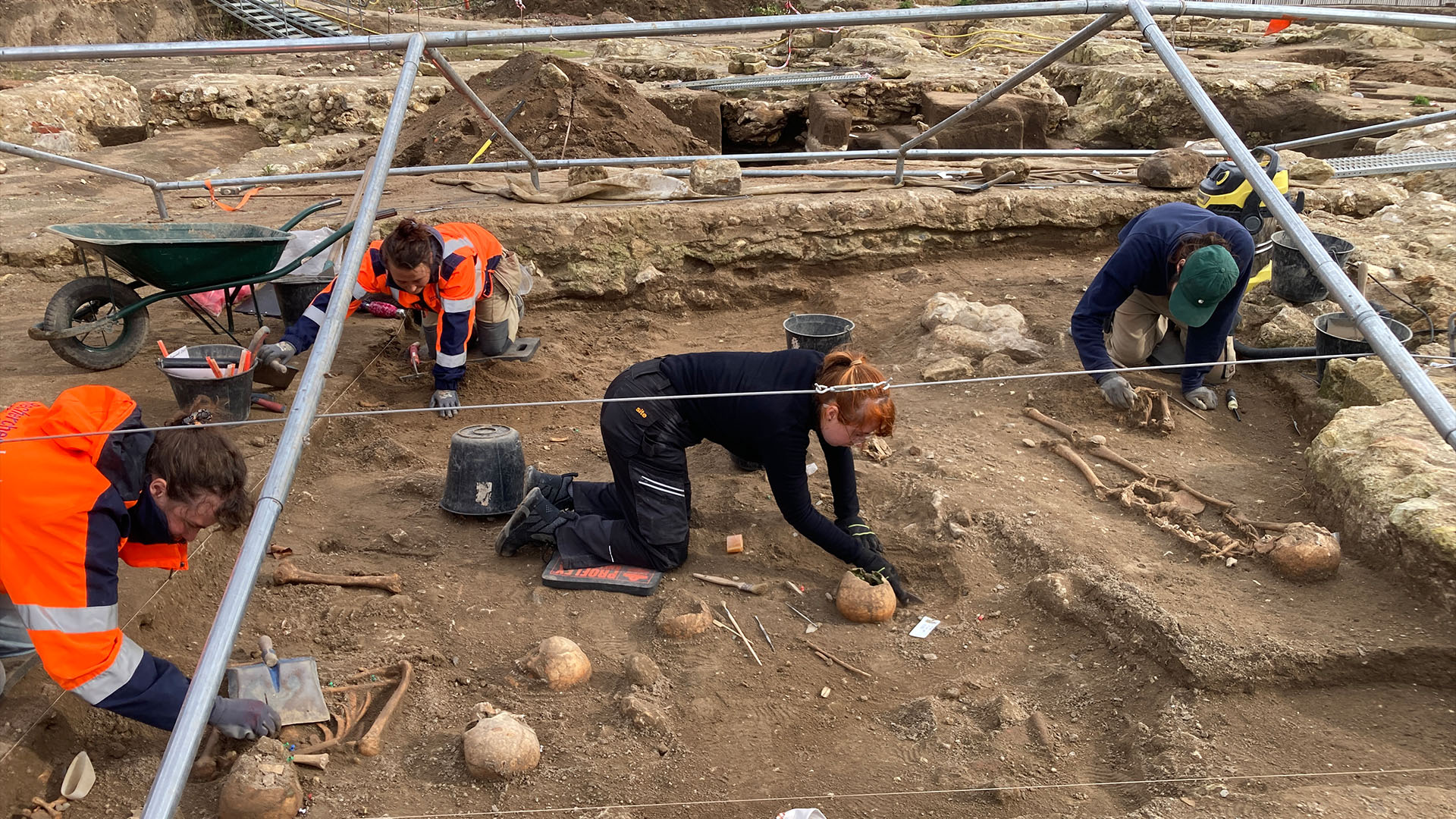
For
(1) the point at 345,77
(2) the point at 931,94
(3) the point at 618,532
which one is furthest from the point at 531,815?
(1) the point at 345,77

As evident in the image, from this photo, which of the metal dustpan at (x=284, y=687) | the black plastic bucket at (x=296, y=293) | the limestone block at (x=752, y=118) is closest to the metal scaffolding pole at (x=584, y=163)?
the black plastic bucket at (x=296, y=293)

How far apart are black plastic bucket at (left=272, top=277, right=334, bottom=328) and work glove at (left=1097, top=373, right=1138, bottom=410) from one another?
457 centimetres

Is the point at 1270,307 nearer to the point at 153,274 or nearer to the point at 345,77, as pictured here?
the point at 153,274

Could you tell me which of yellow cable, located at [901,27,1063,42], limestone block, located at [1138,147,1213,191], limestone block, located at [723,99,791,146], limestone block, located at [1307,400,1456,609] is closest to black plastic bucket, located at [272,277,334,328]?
→ limestone block, located at [1307,400,1456,609]

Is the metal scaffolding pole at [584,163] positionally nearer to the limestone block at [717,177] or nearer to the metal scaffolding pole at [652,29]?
the limestone block at [717,177]

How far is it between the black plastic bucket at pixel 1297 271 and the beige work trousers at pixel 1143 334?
28.7 inches

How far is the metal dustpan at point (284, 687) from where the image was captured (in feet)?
10.1

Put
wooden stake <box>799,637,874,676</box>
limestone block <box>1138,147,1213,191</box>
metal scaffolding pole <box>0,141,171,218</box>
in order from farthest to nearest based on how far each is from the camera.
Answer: limestone block <box>1138,147,1213,191</box>
metal scaffolding pole <box>0,141,171,218</box>
wooden stake <box>799,637,874,676</box>

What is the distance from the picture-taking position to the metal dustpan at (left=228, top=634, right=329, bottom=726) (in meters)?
3.06

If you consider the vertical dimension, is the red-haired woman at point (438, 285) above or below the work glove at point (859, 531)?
above

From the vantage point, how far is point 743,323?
7027mm

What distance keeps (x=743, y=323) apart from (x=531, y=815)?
4638 mm

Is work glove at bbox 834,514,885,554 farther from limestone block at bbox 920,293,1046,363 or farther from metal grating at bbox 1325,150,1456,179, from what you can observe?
metal grating at bbox 1325,150,1456,179

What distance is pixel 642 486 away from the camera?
3818mm
